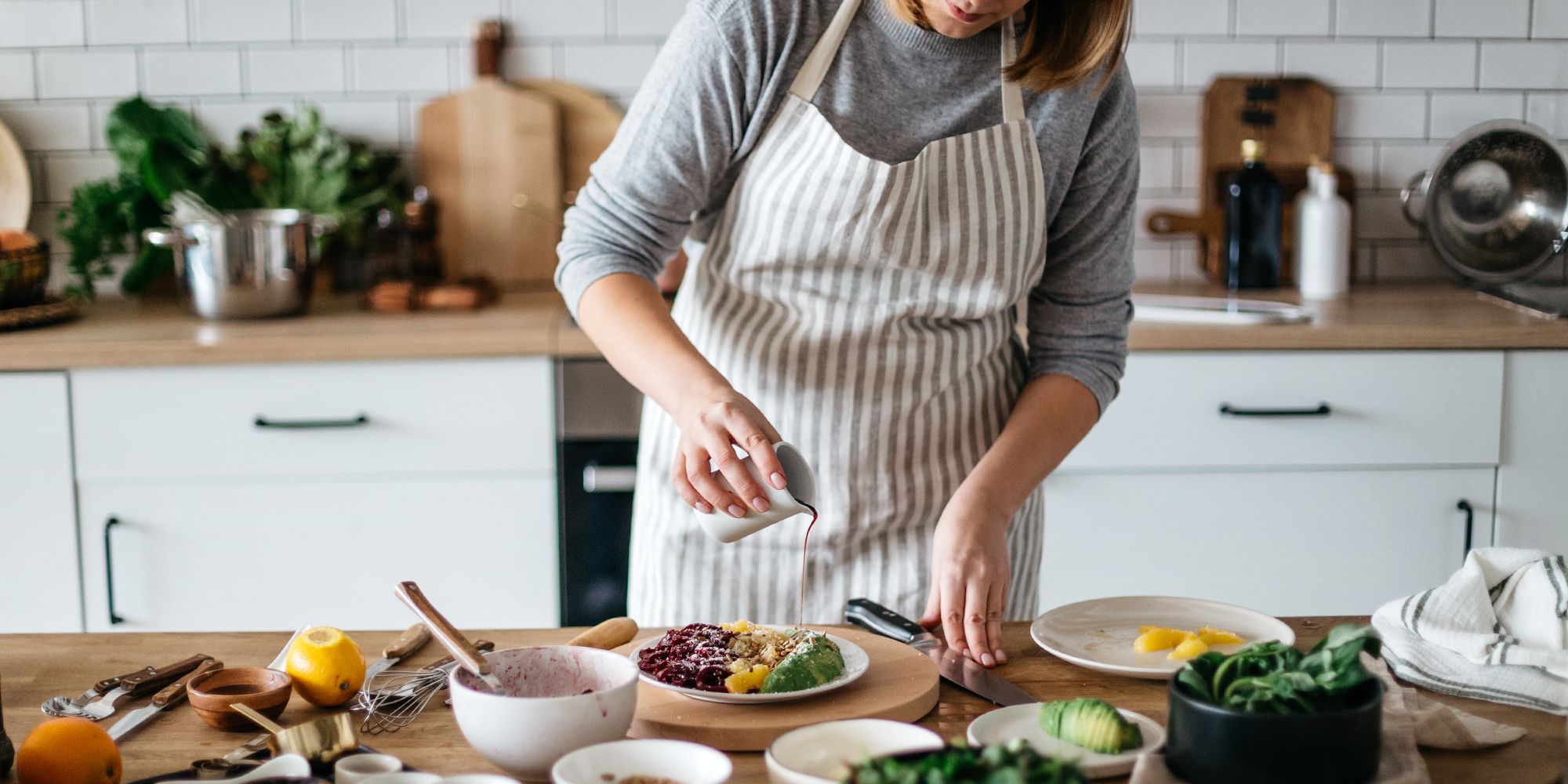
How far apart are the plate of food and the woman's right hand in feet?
0.33

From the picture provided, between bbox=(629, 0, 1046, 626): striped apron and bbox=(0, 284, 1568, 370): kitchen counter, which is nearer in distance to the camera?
bbox=(629, 0, 1046, 626): striped apron

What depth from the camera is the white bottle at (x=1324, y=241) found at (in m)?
2.65

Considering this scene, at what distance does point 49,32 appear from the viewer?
272 cm

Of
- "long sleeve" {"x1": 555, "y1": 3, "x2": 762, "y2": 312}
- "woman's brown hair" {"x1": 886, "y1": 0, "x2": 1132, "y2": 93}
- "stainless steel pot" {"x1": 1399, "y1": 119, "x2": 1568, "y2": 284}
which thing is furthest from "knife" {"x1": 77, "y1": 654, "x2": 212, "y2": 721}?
"stainless steel pot" {"x1": 1399, "y1": 119, "x2": 1568, "y2": 284}

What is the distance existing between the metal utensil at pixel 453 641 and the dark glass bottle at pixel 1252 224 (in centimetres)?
212

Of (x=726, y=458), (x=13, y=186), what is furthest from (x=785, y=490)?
(x=13, y=186)

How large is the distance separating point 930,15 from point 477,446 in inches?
47.2

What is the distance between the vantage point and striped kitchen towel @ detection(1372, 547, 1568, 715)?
40.3 inches

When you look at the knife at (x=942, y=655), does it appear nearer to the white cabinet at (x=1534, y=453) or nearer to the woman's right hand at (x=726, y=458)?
the woman's right hand at (x=726, y=458)

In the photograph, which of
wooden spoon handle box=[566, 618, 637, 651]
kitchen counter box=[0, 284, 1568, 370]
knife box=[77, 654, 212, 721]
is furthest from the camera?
kitchen counter box=[0, 284, 1568, 370]

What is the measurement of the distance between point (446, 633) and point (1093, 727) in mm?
449

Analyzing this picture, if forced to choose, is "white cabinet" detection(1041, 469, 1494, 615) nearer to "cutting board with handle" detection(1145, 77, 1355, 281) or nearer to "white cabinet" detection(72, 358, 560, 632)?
"cutting board with handle" detection(1145, 77, 1355, 281)

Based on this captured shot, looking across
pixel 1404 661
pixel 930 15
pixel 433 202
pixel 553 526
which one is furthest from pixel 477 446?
pixel 1404 661

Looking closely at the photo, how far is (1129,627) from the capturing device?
1.19 m
